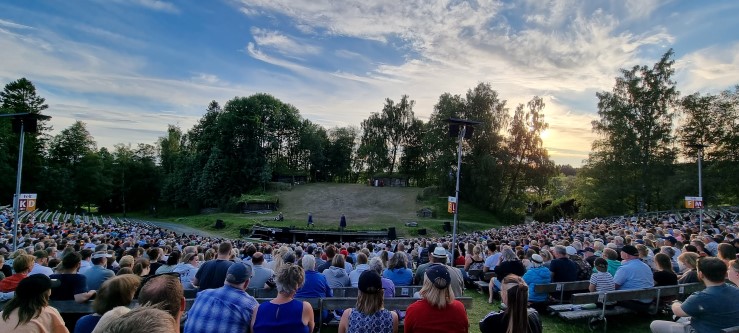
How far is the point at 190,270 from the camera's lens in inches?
275

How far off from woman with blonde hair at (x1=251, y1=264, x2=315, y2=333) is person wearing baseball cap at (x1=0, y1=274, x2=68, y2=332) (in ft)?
5.10

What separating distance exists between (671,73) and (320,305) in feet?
126

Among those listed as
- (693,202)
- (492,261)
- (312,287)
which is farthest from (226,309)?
(693,202)

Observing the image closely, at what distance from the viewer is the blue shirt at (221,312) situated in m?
3.47

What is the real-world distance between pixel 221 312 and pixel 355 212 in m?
37.4

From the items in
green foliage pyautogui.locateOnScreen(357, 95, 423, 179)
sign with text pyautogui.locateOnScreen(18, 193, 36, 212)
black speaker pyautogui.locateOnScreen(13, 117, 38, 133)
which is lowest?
sign with text pyautogui.locateOnScreen(18, 193, 36, 212)

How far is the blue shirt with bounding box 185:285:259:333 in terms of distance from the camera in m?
3.47

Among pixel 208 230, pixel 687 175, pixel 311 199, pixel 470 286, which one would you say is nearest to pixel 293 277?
pixel 470 286

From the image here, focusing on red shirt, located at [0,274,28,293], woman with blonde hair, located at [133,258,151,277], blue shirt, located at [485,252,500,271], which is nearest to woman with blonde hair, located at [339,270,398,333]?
woman with blonde hair, located at [133,258,151,277]

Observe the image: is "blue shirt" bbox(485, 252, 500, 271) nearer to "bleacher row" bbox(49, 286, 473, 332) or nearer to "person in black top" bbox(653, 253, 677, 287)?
"person in black top" bbox(653, 253, 677, 287)

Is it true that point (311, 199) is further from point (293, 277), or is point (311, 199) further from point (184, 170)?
point (293, 277)

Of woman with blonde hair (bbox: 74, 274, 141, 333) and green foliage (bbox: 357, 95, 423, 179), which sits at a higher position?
green foliage (bbox: 357, 95, 423, 179)

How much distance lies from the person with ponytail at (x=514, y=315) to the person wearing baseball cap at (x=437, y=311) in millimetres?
312

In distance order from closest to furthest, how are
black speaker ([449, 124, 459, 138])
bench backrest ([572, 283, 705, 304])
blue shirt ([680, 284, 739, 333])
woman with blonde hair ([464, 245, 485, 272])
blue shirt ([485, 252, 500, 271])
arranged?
blue shirt ([680, 284, 739, 333])
bench backrest ([572, 283, 705, 304])
blue shirt ([485, 252, 500, 271])
woman with blonde hair ([464, 245, 485, 272])
black speaker ([449, 124, 459, 138])
